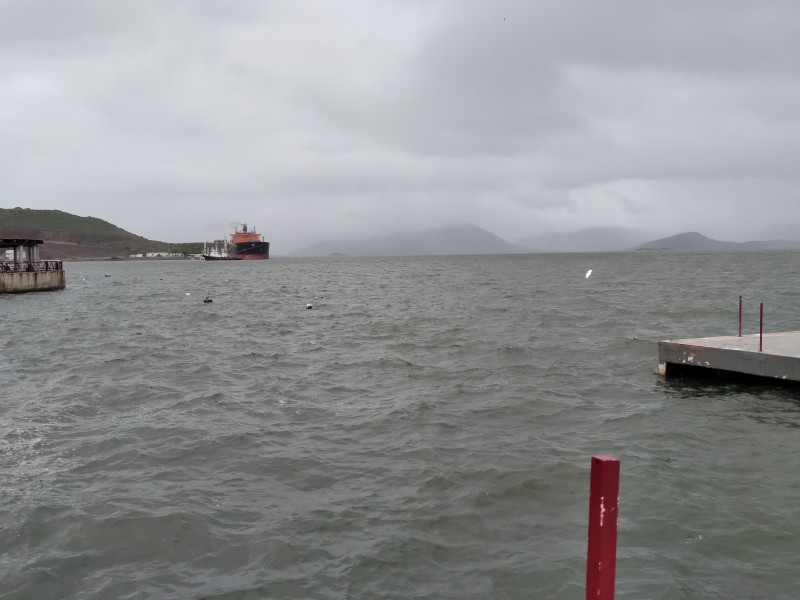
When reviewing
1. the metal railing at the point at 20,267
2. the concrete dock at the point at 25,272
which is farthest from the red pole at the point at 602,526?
the metal railing at the point at 20,267

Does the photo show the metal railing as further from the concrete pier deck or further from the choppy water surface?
the concrete pier deck

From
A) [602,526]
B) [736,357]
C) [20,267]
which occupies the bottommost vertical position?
[736,357]

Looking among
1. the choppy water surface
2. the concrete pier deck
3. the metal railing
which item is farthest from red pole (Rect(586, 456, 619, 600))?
the metal railing

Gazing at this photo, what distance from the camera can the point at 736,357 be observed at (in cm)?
1562

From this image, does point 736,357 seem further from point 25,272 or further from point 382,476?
point 25,272

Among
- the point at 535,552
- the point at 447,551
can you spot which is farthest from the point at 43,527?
the point at 535,552

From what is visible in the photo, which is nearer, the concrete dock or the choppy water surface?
the choppy water surface

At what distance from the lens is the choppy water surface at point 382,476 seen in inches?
284

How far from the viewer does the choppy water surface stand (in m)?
7.22

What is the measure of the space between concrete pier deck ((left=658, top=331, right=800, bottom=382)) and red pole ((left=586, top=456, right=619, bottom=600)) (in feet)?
42.0

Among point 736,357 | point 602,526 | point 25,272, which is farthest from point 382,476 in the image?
point 25,272

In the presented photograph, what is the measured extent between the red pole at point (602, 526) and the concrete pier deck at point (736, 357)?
1282cm

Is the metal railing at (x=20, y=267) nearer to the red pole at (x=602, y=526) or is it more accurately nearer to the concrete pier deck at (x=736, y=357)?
the concrete pier deck at (x=736, y=357)

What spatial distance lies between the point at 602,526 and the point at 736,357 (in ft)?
44.0
